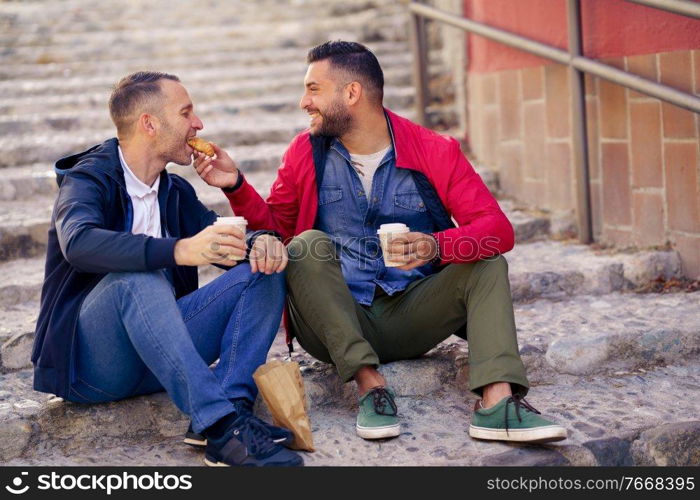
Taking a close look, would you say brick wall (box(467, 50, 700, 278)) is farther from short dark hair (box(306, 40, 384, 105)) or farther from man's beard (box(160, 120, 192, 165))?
man's beard (box(160, 120, 192, 165))

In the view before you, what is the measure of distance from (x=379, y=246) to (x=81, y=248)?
106cm

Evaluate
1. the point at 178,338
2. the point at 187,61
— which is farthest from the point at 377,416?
the point at 187,61

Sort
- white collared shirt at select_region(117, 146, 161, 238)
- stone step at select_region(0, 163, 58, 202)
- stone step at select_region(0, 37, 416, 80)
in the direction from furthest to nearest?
1. stone step at select_region(0, 37, 416, 80)
2. stone step at select_region(0, 163, 58, 202)
3. white collared shirt at select_region(117, 146, 161, 238)

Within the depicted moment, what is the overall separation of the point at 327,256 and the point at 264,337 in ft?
1.07

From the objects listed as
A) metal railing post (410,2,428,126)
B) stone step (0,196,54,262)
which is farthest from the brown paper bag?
metal railing post (410,2,428,126)

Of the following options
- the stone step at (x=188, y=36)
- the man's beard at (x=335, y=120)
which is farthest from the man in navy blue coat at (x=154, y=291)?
the stone step at (x=188, y=36)

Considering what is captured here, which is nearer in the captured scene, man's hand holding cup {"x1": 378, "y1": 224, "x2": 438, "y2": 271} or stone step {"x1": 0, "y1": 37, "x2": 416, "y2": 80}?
man's hand holding cup {"x1": 378, "y1": 224, "x2": 438, "y2": 271}

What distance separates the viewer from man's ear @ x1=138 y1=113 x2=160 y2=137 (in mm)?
3041

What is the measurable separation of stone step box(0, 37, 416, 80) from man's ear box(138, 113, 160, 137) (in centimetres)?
370

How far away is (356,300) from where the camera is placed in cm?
321

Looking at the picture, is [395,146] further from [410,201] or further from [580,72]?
[580,72]

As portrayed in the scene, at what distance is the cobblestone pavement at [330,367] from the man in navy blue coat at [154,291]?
22cm

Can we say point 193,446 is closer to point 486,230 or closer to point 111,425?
point 111,425
